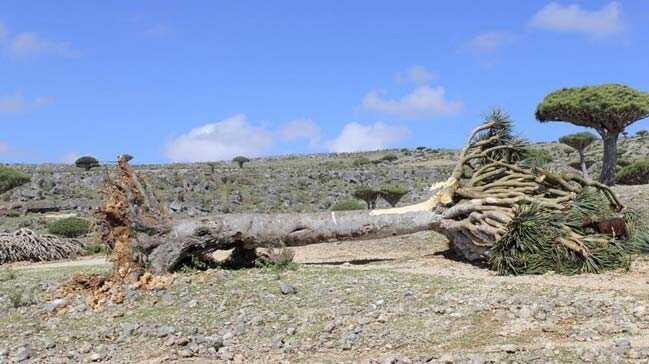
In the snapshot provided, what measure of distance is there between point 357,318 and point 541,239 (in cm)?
361

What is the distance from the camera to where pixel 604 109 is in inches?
855

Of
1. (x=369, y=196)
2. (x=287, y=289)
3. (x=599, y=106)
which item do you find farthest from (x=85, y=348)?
(x=369, y=196)

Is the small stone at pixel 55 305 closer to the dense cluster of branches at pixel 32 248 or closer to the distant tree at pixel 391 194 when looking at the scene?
the dense cluster of branches at pixel 32 248

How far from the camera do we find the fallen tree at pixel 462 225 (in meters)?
10.2

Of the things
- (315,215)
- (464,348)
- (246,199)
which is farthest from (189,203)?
(464,348)

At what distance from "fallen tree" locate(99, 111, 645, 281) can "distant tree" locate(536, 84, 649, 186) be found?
10182 millimetres

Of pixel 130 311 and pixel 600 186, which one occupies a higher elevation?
pixel 600 186

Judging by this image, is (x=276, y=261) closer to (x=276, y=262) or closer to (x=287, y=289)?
(x=276, y=262)

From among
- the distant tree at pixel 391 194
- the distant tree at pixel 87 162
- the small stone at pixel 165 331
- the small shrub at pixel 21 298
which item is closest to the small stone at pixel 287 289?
the small stone at pixel 165 331

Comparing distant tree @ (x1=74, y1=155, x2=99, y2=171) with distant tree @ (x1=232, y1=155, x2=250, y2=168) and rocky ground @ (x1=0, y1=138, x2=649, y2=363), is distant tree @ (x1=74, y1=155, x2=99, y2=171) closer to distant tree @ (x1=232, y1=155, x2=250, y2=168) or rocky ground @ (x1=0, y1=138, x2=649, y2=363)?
distant tree @ (x1=232, y1=155, x2=250, y2=168)

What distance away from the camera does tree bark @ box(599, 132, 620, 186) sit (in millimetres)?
22172

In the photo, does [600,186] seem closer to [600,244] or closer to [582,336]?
[600,244]

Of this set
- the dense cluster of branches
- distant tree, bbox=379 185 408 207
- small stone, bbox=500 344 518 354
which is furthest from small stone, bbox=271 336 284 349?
distant tree, bbox=379 185 408 207

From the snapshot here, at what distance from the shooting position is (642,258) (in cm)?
1085
